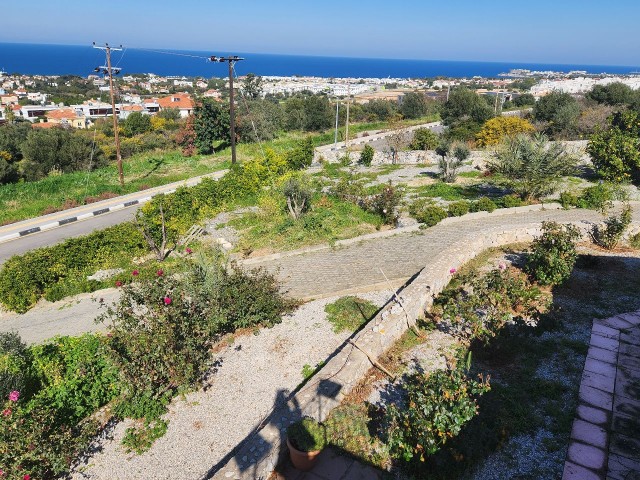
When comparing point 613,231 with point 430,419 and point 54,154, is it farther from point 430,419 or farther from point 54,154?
point 54,154

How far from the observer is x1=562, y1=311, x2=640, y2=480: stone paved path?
545cm

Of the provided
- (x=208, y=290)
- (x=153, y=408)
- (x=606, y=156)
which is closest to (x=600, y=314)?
(x=208, y=290)

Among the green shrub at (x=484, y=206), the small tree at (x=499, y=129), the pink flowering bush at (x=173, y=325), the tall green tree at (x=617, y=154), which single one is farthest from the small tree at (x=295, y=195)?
the small tree at (x=499, y=129)

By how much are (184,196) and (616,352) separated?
14439 millimetres

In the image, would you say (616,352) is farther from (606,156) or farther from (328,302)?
(606,156)

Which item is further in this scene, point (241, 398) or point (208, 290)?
point (208, 290)

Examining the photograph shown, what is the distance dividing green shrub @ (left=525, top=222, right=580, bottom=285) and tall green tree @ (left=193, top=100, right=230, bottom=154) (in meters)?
27.7

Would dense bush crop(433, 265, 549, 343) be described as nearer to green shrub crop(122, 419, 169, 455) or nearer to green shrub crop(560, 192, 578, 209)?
green shrub crop(122, 419, 169, 455)

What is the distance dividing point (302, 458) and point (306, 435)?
0.88ft

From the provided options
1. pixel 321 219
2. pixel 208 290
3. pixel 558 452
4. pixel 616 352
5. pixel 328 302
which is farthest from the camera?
pixel 321 219

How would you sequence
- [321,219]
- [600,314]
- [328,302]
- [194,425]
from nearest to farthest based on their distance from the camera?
[194,425]
[600,314]
[328,302]
[321,219]

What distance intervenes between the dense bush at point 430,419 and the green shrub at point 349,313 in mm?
3458

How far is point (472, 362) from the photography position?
25.6 feet

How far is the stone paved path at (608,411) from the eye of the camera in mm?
5445
